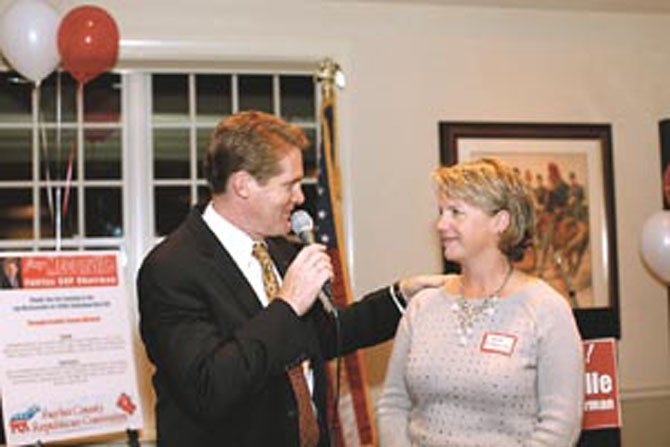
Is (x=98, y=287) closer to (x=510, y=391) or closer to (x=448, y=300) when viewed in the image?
(x=448, y=300)

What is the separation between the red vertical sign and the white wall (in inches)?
73.1

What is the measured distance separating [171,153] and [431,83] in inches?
54.7

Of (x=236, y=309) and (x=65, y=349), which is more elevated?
(x=236, y=309)

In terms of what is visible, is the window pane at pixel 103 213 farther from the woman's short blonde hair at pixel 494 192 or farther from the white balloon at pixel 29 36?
the woman's short blonde hair at pixel 494 192

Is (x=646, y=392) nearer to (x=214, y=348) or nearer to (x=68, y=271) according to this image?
(x=68, y=271)

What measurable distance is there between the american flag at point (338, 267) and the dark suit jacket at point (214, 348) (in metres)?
1.61

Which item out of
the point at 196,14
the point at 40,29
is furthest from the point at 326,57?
the point at 40,29

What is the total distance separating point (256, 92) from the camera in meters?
4.41

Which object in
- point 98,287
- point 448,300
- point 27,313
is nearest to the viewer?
point 448,300

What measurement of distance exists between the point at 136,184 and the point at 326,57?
114 cm

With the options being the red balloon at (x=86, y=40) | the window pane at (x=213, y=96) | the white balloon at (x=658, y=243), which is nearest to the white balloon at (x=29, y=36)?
the red balloon at (x=86, y=40)

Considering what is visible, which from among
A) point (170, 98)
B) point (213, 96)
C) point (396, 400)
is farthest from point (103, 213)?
point (396, 400)

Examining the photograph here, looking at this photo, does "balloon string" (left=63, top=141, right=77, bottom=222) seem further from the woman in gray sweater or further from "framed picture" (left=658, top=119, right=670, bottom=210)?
"framed picture" (left=658, top=119, right=670, bottom=210)

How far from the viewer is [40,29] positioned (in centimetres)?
350
